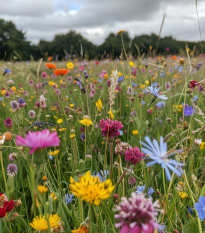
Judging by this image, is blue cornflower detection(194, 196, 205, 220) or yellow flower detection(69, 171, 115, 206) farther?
blue cornflower detection(194, 196, 205, 220)

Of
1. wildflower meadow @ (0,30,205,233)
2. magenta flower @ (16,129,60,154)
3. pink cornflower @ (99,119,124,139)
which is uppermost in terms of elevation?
magenta flower @ (16,129,60,154)

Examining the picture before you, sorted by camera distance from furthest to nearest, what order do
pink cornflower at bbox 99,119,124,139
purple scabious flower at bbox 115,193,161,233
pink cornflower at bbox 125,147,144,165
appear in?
pink cornflower at bbox 99,119,124,139 → pink cornflower at bbox 125,147,144,165 → purple scabious flower at bbox 115,193,161,233

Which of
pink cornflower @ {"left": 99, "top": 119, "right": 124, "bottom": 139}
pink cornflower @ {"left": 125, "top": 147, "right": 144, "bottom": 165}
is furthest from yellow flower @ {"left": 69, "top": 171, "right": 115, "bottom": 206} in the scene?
pink cornflower @ {"left": 99, "top": 119, "right": 124, "bottom": 139}

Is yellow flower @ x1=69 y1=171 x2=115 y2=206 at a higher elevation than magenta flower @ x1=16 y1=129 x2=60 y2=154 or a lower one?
lower

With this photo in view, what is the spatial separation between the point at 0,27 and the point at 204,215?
3361cm

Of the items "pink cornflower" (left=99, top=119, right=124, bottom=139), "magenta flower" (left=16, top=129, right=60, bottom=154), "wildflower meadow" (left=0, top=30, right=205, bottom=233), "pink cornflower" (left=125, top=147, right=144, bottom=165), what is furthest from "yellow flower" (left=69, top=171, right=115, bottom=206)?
"pink cornflower" (left=99, top=119, right=124, bottom=139)

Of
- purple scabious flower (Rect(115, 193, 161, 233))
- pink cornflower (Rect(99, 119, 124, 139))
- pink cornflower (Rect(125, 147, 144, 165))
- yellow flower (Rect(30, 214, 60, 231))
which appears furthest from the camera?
pink cornflower (Rect(99, 119, 124, 139))

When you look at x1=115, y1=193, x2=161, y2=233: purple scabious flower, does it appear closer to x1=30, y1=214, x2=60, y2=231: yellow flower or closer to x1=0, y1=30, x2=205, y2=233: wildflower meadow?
x1=0, y1=30, x2=205, y2=233: wildflower meadow

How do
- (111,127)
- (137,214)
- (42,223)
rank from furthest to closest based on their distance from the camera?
(111,127) → (42,223) → (137,214)

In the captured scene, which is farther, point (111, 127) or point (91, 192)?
point (111, 127)

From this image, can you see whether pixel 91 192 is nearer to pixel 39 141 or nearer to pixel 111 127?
pixel 39 141

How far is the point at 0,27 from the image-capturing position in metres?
28.0

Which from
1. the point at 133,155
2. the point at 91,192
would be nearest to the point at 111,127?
the point at 133,155

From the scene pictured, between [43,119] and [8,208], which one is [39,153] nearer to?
[8,208]
